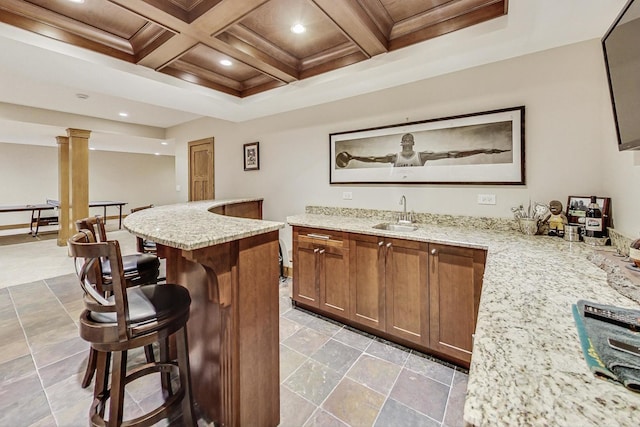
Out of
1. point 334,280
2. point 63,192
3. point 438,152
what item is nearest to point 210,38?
point 438,152

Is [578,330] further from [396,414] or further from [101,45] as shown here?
[101,45]

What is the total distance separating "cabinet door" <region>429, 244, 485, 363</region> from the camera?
6.16ft

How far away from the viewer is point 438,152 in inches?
101

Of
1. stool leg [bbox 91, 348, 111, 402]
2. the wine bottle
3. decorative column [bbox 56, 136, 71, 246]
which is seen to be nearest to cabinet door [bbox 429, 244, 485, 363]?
the wine bottle

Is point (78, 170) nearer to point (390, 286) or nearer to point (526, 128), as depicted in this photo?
point (390, 286)

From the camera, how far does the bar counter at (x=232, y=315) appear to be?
4.21 feet

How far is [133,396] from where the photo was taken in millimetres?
1750

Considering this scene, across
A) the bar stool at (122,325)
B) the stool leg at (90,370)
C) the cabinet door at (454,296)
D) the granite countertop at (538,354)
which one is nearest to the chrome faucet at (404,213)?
the cabinet door at (454,296)

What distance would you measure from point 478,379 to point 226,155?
468cm

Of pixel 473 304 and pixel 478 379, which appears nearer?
pixel 478 379

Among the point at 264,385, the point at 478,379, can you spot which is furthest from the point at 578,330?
the point at 264,385

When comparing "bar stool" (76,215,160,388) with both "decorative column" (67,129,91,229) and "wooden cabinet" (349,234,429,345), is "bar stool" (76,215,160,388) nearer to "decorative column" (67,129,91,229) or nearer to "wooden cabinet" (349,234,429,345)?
"wooden cabinet" (349,234,429,345)

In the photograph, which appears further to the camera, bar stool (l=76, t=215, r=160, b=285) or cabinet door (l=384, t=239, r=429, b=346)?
cabinet door (l=384, t=239, r=429, b=346)

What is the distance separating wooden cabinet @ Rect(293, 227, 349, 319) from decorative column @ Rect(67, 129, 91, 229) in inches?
201
